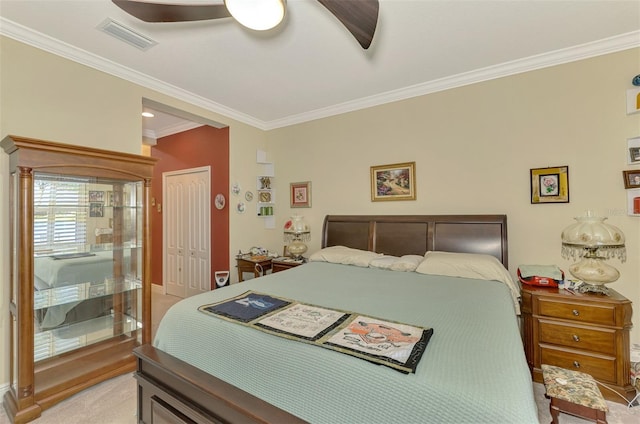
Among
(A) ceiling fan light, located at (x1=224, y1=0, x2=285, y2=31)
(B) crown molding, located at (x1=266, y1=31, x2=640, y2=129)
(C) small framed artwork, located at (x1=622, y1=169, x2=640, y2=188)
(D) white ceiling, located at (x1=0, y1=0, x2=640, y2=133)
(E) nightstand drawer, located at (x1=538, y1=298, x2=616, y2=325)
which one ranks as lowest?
(E) nightstand drawer, located at (x1=538, y1=298, x2=616, y2=325)

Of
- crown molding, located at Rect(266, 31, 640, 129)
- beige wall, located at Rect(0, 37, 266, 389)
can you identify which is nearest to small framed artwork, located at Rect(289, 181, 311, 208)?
crown molding, located at Rect(266, 31, 640, 129)

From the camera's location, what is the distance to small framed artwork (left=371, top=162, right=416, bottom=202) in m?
3.39

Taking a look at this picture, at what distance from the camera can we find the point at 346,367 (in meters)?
1.11

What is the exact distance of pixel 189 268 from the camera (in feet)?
15.6

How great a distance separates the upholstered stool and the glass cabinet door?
3.35 meters

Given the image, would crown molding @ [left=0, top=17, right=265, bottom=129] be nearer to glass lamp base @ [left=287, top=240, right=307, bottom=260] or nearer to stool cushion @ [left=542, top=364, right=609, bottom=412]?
glass lamp base @ [left=287, top=240, right=307, bottom=260]

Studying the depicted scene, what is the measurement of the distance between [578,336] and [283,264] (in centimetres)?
292

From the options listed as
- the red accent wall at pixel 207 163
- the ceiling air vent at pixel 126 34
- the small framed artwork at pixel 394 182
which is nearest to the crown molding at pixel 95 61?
the ceiling air vent at pixel 126 34

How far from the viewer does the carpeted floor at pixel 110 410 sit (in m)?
1.94

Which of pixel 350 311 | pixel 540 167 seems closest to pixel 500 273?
pixel 540 167

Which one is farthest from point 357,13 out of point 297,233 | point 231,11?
point 297,233

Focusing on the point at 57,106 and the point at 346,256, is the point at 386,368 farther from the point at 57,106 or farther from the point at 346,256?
the point at 57,106

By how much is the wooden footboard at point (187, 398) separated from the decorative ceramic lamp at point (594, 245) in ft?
8.09

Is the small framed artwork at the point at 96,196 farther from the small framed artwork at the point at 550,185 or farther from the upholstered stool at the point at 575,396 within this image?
the small framed artwork at the point at 550,185
